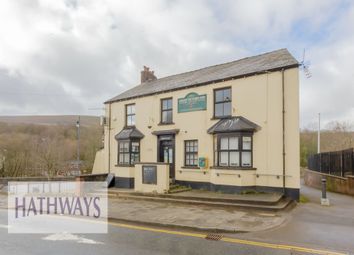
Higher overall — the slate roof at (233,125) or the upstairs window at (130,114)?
the upstairs window at (130,114)

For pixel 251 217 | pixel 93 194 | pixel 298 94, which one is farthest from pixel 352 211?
pixel 93 194

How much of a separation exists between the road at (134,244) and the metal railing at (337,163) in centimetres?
1279

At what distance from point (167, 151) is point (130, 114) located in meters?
3.93

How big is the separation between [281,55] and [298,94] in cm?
320

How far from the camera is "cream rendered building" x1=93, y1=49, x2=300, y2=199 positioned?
13359 millimetres

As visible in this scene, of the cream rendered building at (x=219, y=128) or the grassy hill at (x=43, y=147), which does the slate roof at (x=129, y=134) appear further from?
the grassy hill at (x=43, y=147)

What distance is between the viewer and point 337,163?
19141mm

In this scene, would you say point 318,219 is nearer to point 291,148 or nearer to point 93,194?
point 291,148

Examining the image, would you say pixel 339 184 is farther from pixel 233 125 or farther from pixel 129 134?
pixel 129 134

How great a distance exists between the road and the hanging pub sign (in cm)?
886
